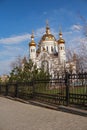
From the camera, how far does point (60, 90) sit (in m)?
11.3

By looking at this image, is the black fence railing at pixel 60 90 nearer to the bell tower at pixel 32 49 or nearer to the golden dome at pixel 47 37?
the bell tower at pixel 32 49

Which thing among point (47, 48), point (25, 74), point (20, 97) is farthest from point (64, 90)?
point (47, 48)

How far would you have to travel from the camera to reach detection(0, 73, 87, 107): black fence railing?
388 inches

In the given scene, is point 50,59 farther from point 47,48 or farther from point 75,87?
point 75,87

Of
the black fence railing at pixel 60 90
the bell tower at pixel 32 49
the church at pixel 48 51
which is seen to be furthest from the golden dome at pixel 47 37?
the black fence railing at pixel 60 90

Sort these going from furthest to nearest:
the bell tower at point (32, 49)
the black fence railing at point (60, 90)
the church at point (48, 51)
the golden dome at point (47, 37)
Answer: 1. the golden dome at point (47, 37)
2. the bell tower at point (32, 49)
3. the church at point (48, 51)
4. the black fence railing at point (60, 90)

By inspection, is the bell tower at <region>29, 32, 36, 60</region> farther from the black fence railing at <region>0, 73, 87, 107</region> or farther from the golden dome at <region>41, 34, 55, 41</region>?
the black fence railing at <region>0, 73, 87, 107</region>

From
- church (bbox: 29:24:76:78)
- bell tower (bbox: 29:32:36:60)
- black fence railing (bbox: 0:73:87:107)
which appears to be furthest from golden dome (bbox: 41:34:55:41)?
black fence railing (bbox: 0:73:87:107)

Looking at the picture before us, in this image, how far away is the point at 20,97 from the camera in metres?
17.5

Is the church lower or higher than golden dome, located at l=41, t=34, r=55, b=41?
lower

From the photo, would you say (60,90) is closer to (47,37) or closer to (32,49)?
(32,49)

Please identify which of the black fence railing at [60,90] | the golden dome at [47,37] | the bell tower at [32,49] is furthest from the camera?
the golden dome at [47,37]

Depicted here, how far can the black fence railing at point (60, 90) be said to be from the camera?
9.84m

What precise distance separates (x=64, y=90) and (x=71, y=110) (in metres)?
1.67
